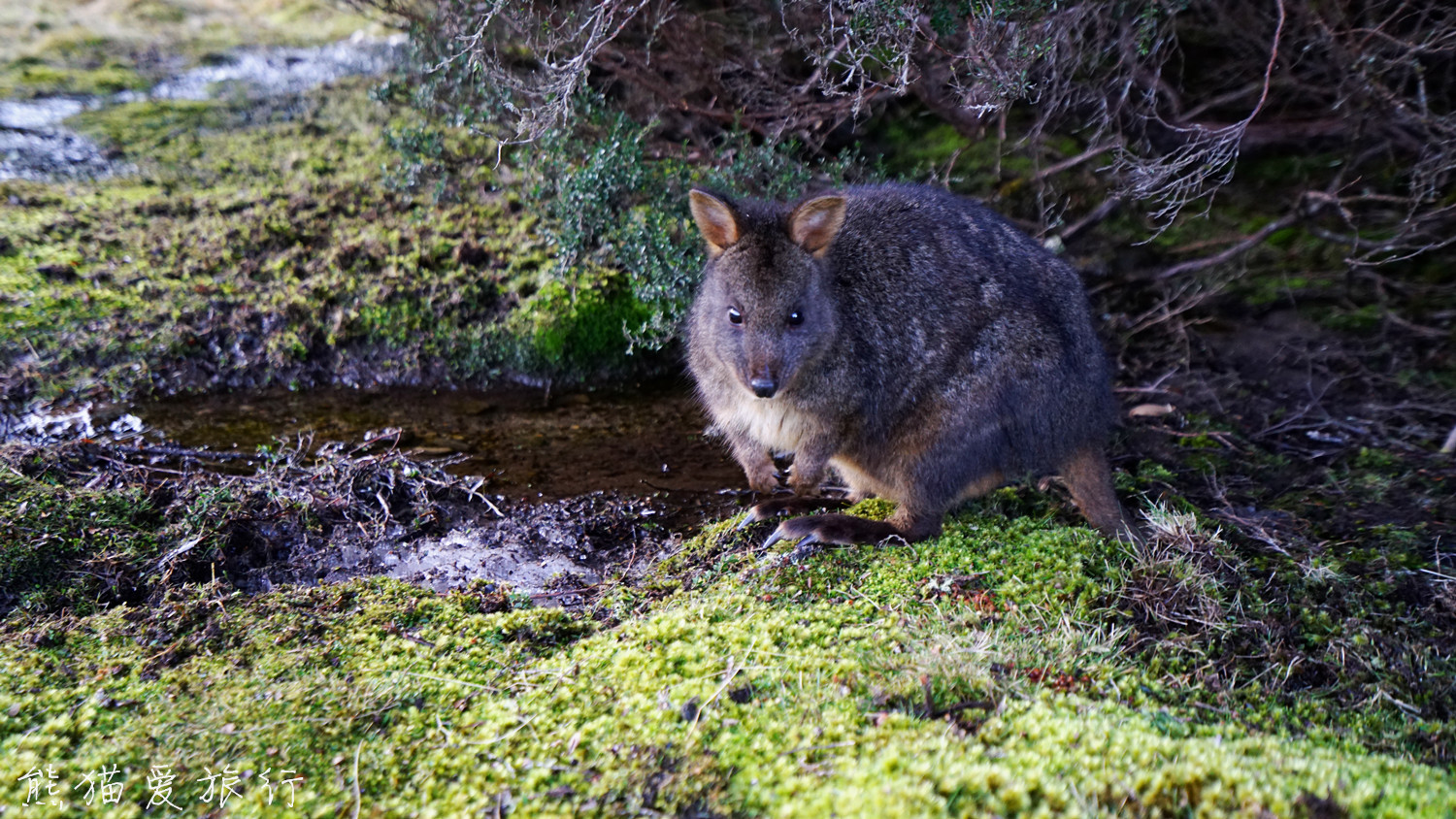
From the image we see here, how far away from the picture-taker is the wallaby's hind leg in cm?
421

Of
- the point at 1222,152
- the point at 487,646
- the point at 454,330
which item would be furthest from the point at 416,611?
the point at 1222,152

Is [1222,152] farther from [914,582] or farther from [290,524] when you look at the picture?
[290,524]

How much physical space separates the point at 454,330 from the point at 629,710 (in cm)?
438

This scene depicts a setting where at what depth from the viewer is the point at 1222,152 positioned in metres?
4.61

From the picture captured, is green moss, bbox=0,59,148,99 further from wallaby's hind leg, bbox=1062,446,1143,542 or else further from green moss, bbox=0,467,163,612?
wallaby's hind leg, bbox=1062,446,1143,542

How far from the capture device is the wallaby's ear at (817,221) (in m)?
4.04

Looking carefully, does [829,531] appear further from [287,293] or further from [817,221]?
[287,293]

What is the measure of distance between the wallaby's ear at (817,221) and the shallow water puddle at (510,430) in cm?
166

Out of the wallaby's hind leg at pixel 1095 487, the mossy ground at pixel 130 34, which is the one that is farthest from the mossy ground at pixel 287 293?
the mossy ground at pixel 130 34

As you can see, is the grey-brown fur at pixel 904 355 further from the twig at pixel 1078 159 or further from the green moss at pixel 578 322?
the green moss at pixel 578 322

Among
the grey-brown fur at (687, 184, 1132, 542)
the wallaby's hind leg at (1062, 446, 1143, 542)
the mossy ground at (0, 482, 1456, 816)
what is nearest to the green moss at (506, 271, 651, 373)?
the grey-brown fur at (687, 184, 1132, 542)

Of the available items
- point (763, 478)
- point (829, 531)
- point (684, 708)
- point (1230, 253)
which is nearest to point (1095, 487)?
point (829, 531)

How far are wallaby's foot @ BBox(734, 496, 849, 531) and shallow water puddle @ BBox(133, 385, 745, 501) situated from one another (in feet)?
2.57

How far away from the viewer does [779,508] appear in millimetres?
4465
